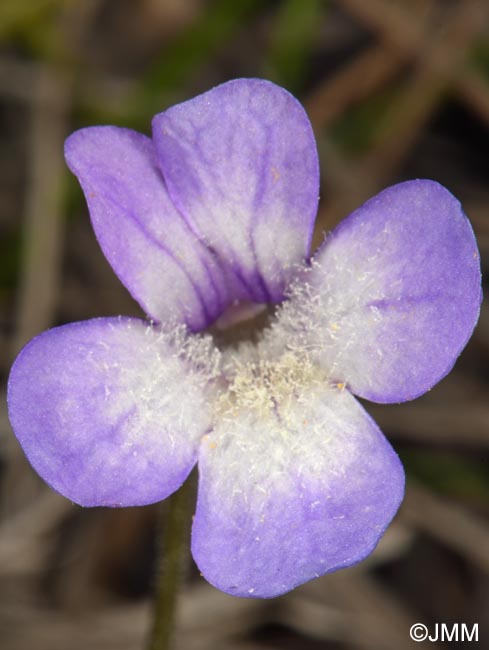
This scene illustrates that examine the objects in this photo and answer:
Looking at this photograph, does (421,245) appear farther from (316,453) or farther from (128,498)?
(128,498)

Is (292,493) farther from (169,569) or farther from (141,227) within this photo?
(141,227)

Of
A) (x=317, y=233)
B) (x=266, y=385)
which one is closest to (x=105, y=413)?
(x=266, y=385)

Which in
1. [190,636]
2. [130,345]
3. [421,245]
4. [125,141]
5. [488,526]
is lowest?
[190,636]

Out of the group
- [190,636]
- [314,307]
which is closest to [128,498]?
[314,307]

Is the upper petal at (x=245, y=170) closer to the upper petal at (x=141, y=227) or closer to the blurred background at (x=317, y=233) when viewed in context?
Answer: the upper petal at (x=141, y=227)

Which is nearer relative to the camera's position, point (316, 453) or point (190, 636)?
point (316, 453)

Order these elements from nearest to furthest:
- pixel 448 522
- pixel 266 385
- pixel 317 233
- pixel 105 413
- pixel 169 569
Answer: pixel 105 413 < pixel 266 385 < pixel 169 569 < pixel 448 522 < pixel 317 233

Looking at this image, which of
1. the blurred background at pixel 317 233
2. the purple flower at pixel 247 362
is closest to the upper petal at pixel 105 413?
the purple flower at pixel 247 362
